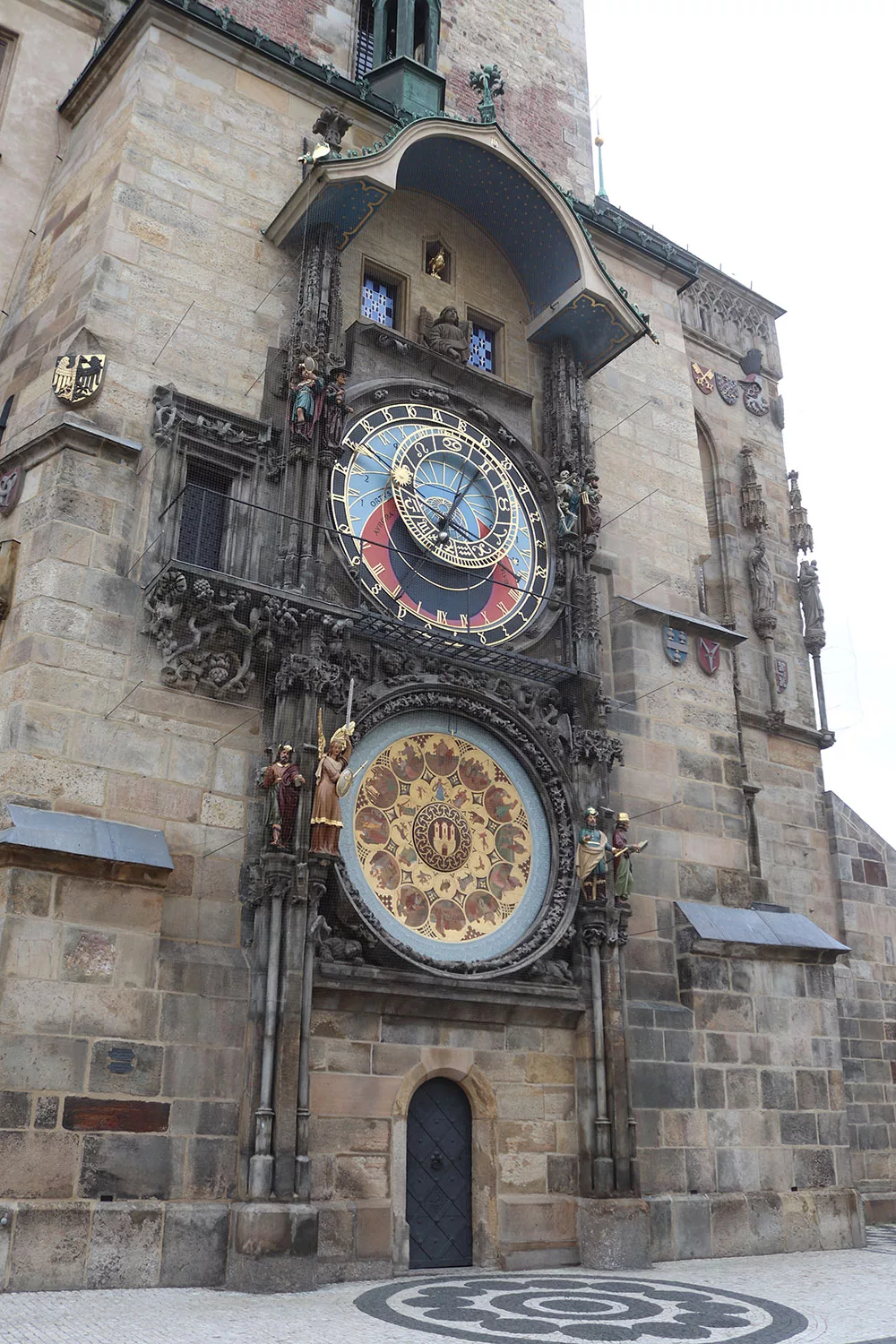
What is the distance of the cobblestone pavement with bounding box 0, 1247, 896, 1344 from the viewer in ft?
24.1

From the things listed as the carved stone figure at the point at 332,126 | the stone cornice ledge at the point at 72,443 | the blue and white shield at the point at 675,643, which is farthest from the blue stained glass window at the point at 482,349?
the stone cornice ledge at the point at 72,443

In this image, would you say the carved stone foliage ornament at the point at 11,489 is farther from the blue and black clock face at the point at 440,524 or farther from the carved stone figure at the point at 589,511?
the carved stone figure at the point at 589,511

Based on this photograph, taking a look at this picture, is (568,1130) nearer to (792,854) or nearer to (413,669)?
(413,669)

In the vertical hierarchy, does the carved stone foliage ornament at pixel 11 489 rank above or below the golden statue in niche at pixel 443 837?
above

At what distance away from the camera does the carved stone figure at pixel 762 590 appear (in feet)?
61.8

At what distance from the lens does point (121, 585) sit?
421 inches

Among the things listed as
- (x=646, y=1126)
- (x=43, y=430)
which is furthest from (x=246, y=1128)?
(x=43, y=430)

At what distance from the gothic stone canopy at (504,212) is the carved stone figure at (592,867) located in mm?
6254

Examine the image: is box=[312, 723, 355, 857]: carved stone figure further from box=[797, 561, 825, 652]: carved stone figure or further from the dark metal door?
box=[797, 561, 825, 652]: carved stone figure

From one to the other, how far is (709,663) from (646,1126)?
5.32 metres

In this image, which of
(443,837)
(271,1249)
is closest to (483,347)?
(443,837)

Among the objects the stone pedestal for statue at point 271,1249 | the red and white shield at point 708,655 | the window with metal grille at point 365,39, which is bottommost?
the stone pedestal for statue at point 271,1249

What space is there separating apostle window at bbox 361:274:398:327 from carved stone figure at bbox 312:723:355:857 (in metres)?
5.37

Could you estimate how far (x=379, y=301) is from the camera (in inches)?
549
